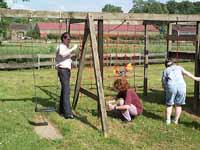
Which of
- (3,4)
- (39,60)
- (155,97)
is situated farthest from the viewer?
(3,4)

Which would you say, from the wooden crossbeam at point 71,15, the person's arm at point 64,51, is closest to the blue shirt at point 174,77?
the wooden crossbeam at point 71,15

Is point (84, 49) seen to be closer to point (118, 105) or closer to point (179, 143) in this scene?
point (118, 105)

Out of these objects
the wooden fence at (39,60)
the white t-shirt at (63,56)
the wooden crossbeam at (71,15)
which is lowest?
the wooden fence at (39,60)

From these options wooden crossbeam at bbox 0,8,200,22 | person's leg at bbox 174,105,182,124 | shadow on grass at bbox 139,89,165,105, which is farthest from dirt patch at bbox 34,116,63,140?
shadow on grass at bbox 139,89,165,105

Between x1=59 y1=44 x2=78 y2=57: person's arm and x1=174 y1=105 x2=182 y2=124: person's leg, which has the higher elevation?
x1=59 y1=44 x2=78 y2=57: person's arm

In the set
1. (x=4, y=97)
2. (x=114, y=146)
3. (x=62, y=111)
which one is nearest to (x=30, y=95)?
(x=4, y=97)

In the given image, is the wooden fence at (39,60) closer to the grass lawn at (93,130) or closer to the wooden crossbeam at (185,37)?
the wooden crossbeam at (185,37)

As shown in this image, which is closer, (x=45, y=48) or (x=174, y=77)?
(x=174, y=77)

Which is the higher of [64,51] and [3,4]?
[3,4]

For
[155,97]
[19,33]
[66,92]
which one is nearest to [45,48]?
[19,33]

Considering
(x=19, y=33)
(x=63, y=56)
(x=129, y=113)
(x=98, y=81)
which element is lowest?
(x=129, y=113)

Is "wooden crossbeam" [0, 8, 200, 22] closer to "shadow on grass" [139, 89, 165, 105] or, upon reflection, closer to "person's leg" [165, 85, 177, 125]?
"person's leg" [165, 85, 177, 125]

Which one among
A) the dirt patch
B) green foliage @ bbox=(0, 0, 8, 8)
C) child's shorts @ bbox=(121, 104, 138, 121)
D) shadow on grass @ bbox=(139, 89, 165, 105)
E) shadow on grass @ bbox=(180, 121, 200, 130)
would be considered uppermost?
green foliage @ bbox=(0, 0, 8, 8)

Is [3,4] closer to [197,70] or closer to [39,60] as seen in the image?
[39,60]
